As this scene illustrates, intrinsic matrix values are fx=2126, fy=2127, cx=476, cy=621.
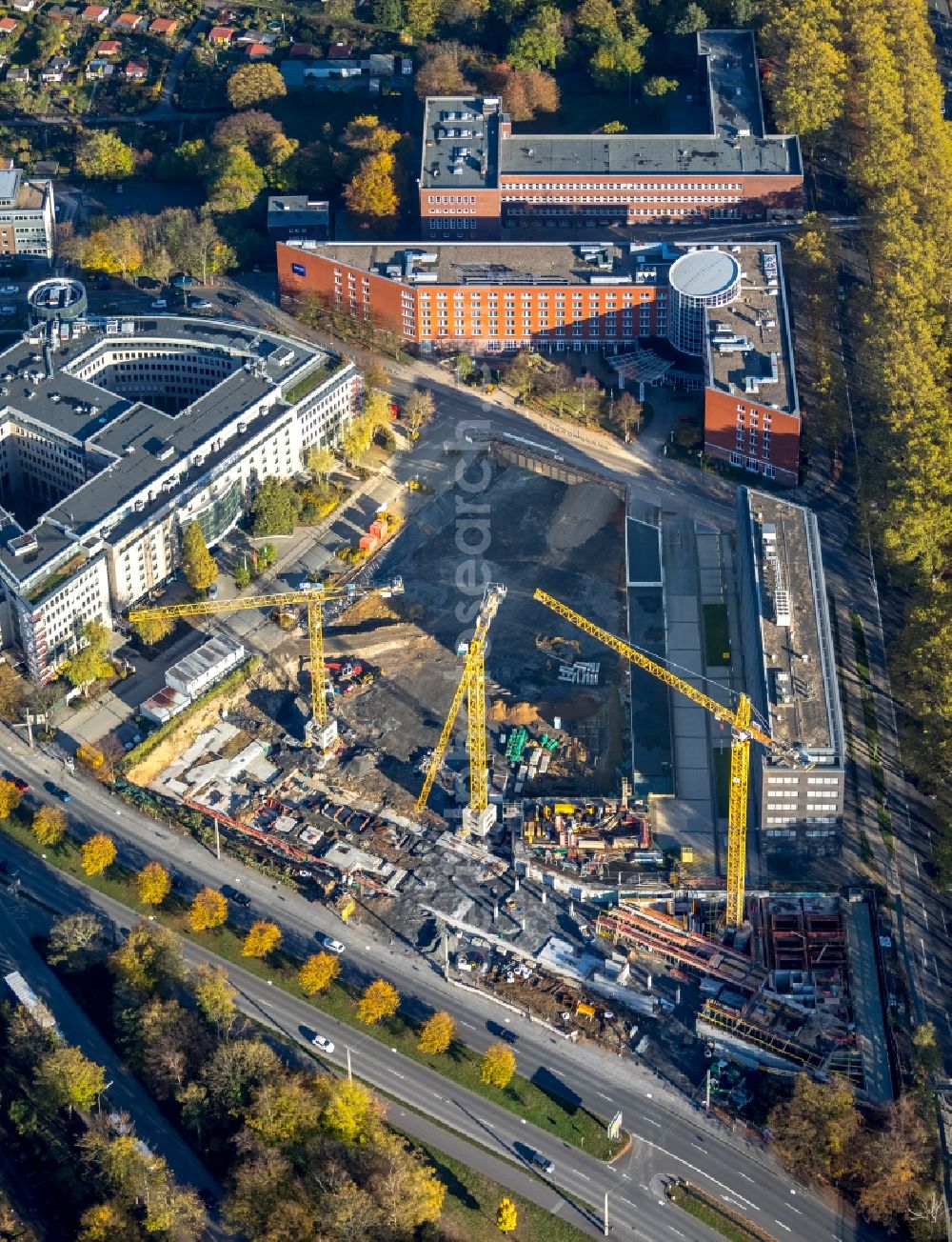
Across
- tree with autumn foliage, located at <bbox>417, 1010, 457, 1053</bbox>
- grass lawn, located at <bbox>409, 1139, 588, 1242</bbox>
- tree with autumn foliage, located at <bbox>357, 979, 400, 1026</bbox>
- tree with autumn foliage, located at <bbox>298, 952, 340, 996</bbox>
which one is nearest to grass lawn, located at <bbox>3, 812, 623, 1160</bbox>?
tree with autumn foliage, located at <bbox>357, 979, 400, 1026</bbox>

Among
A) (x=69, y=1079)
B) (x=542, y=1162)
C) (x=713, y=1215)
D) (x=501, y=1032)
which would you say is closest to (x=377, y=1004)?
(x=501, y=1032)

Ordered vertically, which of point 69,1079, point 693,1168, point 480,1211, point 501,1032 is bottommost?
point 480,1211

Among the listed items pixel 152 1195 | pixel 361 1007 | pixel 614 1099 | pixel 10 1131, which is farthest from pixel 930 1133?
pixel 10 1131

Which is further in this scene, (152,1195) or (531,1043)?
(531,1043)

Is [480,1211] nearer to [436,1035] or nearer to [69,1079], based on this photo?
[436,1035]

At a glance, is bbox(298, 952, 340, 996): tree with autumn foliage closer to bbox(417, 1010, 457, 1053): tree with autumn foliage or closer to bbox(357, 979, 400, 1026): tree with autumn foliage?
bbox(357, 979, 400, 1026): tree with autumn foliage

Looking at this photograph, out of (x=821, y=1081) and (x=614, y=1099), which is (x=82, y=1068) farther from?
(x=821, y=1081)
